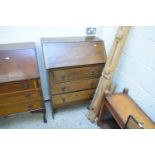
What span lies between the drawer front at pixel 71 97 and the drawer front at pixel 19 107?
0.20 metres

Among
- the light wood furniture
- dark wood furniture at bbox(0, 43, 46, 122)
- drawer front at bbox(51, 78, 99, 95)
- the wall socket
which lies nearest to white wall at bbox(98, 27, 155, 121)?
the light wood furniture

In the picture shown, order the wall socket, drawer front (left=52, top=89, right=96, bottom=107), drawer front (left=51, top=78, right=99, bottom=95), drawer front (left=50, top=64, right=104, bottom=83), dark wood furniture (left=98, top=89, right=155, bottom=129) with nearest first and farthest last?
dark wood furniture (left=98, top=89, right=155, bottom=129), drawer front (left=50, top=64, right=104, bottom=83), drawer front (left=51, top=78, right=99, bottom=95), drawer front (left=52, top=89, right=96, bottom=107), the wall socket

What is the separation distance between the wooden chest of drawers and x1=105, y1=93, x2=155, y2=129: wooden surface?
1.22ft

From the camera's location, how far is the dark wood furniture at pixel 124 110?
4.42 feet

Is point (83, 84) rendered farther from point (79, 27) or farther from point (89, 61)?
point (79, 27)

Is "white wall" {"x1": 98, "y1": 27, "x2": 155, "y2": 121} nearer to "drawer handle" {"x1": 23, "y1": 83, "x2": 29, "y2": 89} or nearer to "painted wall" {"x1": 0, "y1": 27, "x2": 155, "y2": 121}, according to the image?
"painted wall" {"x1": 0, "y1": 27, "x2": 155, "y2": 121}

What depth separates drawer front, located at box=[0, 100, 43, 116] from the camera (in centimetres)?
156

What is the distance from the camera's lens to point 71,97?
1.84 meters

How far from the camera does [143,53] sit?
57.1 inches

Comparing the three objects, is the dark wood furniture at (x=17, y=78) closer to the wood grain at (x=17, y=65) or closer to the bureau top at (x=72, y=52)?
the wood grain at (x=17, y=65)

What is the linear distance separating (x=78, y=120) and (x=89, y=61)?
2.84 feet

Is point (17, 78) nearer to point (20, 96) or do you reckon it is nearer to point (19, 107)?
point (20, 96)

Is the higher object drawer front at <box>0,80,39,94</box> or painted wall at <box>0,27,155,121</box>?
painted wall at <box>0,27,155,121</box>
